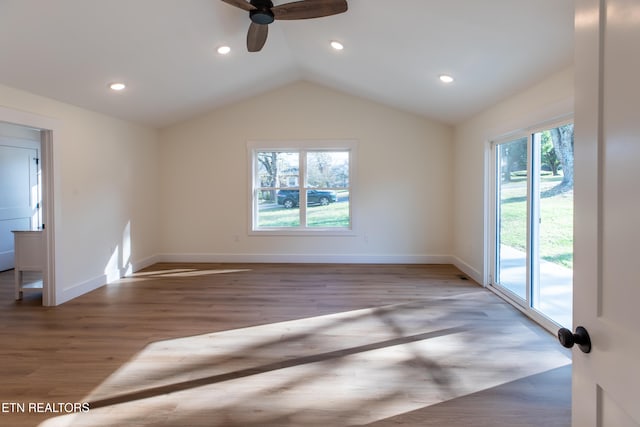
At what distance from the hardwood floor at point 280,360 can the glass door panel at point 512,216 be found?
34 cm

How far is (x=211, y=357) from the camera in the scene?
2.85 meters

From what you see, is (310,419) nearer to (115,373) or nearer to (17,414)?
(115,373)

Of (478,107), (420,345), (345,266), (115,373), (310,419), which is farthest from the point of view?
(345,266)

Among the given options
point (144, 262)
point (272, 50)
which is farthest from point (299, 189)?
point (144, 262)

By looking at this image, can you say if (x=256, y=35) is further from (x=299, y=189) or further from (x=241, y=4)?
(x=299, y=189)

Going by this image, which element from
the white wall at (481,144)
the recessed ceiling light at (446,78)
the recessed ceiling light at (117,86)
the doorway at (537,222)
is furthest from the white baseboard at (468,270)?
the recessed ceiling light at (117,86)

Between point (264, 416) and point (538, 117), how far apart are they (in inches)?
138

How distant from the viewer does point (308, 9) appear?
3.02 metres

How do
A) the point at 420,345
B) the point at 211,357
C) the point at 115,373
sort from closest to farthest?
1. the point at 115,373
2. the point at 211,357
3. the point at 420,345

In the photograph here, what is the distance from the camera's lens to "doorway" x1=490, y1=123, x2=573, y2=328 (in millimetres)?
3225

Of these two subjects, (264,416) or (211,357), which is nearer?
(264,416)

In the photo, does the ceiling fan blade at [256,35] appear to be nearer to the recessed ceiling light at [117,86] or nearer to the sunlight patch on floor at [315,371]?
the recessed ceiling light at [117,86]

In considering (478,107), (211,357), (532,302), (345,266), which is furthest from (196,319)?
(478,107)

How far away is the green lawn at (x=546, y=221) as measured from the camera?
3160 mm
